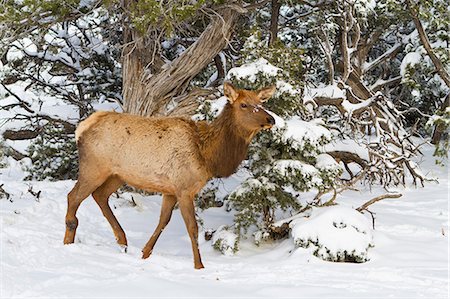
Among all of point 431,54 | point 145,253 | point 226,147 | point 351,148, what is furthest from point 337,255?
point 431,54

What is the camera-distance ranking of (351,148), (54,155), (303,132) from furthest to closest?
(54,155) → (351,148) → (303,132)

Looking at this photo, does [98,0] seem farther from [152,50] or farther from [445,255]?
[445,255]

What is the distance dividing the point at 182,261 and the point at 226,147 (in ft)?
4.59

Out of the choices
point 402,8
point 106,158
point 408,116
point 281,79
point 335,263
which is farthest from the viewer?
point 408,116

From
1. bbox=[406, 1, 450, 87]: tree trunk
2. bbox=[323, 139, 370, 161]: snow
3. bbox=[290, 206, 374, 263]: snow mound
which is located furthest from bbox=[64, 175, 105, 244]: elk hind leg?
bbox=[406, 1, 450, 87]: tree trunk

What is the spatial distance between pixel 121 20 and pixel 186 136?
396 centimetres

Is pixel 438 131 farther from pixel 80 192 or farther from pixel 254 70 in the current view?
pixel 80 192

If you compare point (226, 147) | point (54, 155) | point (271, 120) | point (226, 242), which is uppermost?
point (54, 155)

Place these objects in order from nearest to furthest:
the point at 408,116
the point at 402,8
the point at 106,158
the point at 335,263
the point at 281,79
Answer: the point at 335,263 < the point at 106,158 < the point at 281,79 < the point at 402,8 < the point at 408,116

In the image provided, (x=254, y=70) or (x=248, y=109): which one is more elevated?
(x=254, y=70)

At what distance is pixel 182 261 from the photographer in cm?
616

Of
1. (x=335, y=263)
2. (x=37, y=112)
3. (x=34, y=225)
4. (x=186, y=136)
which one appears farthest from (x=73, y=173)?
(x=335, y=263)

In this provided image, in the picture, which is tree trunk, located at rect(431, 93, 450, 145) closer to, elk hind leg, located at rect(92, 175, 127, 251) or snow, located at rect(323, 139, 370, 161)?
snow, located at rect(323, 139, 370, 161)

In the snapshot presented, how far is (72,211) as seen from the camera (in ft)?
21.1
